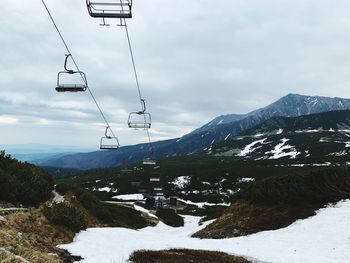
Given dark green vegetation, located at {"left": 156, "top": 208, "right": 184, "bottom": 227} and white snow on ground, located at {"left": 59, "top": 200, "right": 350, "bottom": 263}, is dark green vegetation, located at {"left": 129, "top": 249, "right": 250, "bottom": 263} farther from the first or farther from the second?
dark green vegetation, located at {"left": 156, "top": 208, "right": 184, "bottom": 227}

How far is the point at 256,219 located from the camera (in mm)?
33844

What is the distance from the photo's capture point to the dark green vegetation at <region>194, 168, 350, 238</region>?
3266 cm

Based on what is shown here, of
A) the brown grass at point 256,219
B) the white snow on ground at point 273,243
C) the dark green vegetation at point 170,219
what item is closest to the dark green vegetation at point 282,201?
the brown grass at point 256,219

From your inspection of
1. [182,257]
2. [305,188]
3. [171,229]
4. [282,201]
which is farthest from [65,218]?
[171,229]

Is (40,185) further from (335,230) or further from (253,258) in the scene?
(335,230)

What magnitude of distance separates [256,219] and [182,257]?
17502 millimetres

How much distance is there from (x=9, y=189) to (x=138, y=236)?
357 inches

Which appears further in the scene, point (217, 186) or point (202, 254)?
point (217, 186)

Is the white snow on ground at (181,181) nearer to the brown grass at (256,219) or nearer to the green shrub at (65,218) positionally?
the brown grass at (256,219)

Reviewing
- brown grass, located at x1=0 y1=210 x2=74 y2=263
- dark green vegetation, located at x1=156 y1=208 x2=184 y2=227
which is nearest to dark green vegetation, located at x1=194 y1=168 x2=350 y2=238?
brown grass, located at x1=0 y1=210 x2=74 y2=263

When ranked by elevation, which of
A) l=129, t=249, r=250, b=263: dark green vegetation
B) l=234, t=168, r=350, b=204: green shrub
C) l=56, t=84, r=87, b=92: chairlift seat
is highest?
l=56, t=84, r=87, b=92: chairlift seat

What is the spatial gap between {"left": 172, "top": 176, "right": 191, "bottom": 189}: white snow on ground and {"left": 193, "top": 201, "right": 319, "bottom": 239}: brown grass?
92366 mm

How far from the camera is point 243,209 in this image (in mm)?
37750

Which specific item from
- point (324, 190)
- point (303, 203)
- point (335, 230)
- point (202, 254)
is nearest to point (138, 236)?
point (202, 254)
